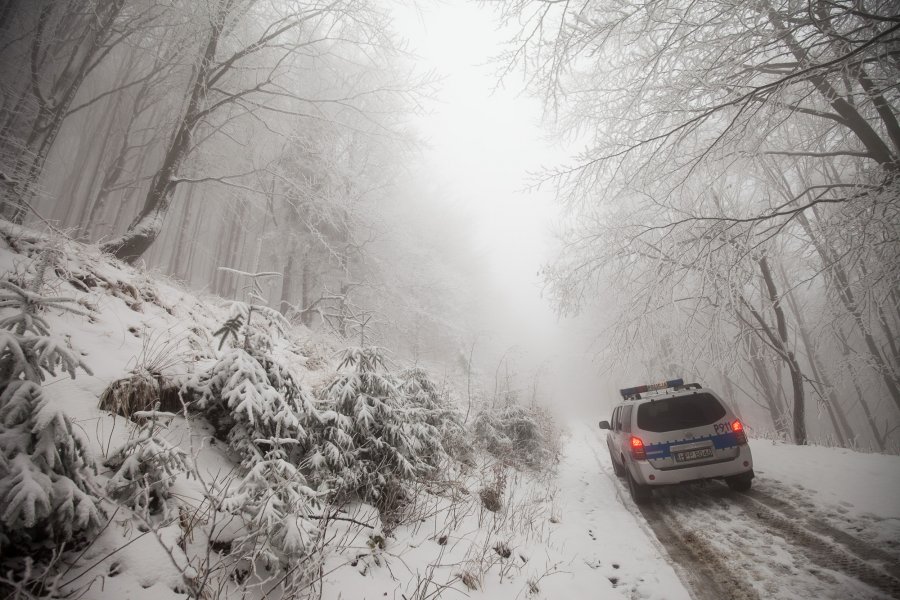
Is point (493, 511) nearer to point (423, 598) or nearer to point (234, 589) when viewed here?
point (423, 598)

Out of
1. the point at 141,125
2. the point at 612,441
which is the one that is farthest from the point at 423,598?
the point at 141,125

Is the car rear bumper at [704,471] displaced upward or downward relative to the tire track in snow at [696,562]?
upward

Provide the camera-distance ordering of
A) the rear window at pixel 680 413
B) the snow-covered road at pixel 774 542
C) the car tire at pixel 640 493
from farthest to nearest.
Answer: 1. the car tire at pixel 640 493
2. the rear window at pixel 680 413
3. the snow-covered road at pixel 774 542

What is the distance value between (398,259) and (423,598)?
15.6 metres

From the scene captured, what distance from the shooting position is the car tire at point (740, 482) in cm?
573

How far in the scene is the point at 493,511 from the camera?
5250 mm

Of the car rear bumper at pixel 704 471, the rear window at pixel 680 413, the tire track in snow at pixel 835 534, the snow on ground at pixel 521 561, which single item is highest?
the rear window at pixel 680 413

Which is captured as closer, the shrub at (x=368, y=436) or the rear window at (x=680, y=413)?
the shrub at (x=368, y=436)

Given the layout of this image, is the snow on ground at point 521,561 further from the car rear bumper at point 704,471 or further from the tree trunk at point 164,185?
the tree trunk at point 164,185

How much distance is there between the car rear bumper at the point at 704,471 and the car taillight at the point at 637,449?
21cm

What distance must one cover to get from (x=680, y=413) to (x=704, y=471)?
0.87m

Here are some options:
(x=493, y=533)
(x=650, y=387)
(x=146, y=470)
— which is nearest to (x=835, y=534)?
(x=650, y=387)

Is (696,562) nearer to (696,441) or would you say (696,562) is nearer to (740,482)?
(696,441)

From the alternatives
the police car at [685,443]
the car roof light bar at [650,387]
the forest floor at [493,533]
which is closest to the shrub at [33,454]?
the forest floor at [493,533]
